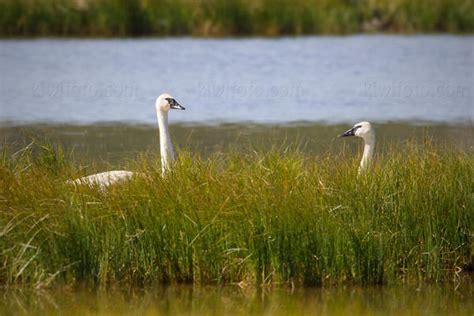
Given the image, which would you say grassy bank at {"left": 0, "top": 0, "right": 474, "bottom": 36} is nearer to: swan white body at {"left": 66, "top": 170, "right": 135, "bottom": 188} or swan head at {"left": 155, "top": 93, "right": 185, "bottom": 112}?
swan head at {"left": 155, "top": 93, "right": 185, "bottom": 112}

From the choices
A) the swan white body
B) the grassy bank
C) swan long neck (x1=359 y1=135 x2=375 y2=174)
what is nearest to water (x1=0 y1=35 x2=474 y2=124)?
the grassy bank

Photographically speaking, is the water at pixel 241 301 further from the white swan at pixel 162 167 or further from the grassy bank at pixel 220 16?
the grassy bank at pixel 220 16

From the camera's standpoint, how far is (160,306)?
847 cm

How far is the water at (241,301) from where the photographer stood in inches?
328

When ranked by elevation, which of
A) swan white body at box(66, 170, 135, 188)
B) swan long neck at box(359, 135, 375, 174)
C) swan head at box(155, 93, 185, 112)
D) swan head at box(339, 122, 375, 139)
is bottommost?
swan white body at box(66, 170, 135, 188)

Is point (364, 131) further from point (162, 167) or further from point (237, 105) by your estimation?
point (237, 105)

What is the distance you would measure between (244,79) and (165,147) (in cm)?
1428

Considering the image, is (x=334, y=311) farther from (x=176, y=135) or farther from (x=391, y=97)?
(x=391, y=97)

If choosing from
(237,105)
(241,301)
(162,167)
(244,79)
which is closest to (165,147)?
(162,167)

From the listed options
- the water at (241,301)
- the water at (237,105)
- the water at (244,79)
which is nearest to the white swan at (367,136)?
the water at (237,105)

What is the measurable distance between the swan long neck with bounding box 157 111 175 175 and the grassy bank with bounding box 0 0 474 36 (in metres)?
18.8

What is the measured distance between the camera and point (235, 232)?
8641 mm

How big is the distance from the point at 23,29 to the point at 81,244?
2205 centimetres

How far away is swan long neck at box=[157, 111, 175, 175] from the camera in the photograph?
9.83m
